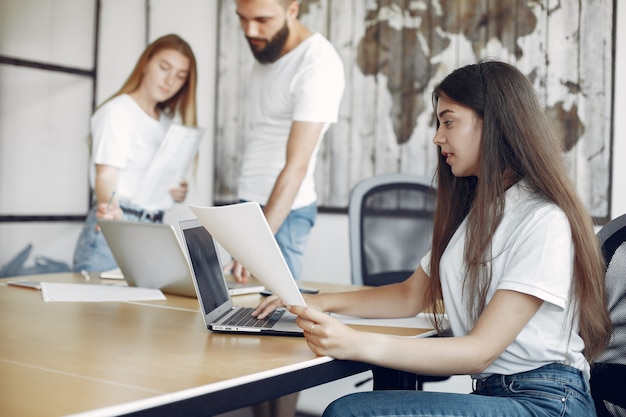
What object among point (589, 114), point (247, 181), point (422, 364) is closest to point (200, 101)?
point (247, 181)

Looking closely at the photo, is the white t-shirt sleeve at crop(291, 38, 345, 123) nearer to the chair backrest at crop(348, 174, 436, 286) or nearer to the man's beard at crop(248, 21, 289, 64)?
the man's beard at crop(248, 21, 289, 64)

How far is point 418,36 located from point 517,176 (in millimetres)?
2034

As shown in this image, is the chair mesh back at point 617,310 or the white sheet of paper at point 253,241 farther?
the chair mesh back at point 617,310

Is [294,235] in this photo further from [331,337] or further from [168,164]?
[331,337]

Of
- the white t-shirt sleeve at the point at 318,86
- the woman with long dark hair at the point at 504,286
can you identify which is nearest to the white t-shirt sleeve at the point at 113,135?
the white t-shirt sleeve at the point at 318,86

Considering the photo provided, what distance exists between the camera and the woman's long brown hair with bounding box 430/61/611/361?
1.40 meters

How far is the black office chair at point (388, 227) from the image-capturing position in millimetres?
2631

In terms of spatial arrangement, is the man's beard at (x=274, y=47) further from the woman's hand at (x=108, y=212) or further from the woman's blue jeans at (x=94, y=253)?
the woman's blue jeans at (x=94, y=253)

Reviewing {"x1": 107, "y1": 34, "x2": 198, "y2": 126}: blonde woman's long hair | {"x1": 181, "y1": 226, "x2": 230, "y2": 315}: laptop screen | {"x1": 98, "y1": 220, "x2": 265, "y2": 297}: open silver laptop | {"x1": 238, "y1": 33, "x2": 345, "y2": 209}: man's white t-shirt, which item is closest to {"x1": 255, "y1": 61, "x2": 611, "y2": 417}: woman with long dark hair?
{"x1": 181, "y1": 226, "x2": 230, "y2": 315}: laptop screen

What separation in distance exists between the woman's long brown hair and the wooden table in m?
0.24

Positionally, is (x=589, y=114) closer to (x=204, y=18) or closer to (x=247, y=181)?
(x=247, y=181)

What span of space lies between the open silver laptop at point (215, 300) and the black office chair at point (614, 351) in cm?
59

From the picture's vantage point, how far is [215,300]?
1.60 metres

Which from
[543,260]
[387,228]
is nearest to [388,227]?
[387,228]
